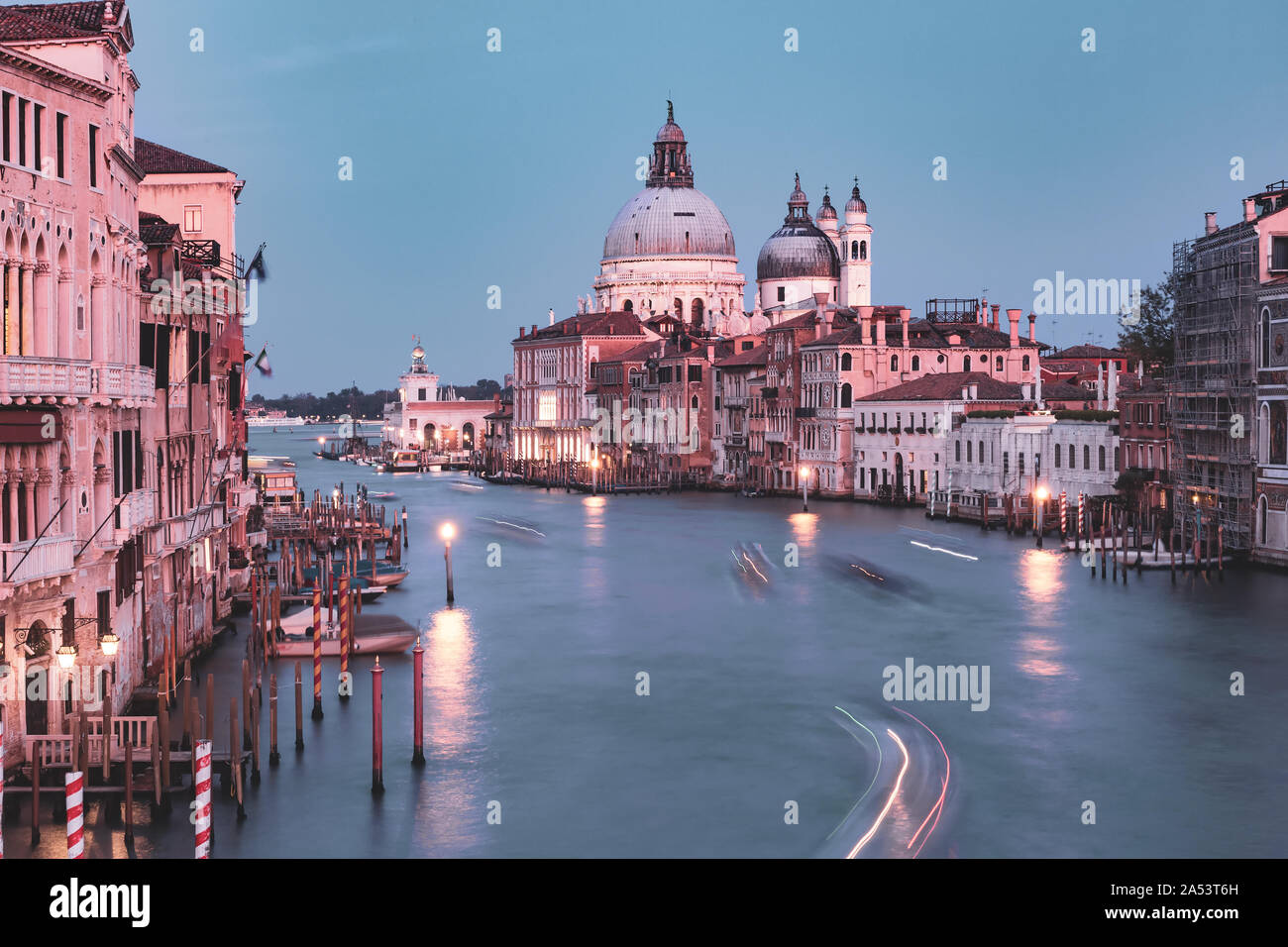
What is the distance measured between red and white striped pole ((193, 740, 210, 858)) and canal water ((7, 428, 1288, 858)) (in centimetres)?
60

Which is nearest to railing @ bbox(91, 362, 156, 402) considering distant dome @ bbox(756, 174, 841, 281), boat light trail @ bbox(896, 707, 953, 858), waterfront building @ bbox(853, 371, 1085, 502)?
boat light trail @ bbox(896, 707, 953, 858)

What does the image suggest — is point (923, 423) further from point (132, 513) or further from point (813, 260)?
point (132, 513)

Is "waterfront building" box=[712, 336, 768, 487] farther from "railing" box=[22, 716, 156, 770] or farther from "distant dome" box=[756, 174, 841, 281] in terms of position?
"railing" box=[22, 716, 156, 770]

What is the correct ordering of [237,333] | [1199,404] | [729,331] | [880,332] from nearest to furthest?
[237,333] → [1199,404] → [880,332] → [729,331]

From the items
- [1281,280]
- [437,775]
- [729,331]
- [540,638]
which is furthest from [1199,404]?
[729,331]

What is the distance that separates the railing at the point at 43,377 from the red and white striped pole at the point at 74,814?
3272mm

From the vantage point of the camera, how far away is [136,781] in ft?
49.9

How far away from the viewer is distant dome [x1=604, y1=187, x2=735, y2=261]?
99.7 metres

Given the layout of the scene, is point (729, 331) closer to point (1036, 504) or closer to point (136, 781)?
point (1036, 504)

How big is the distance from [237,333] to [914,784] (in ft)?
42.6

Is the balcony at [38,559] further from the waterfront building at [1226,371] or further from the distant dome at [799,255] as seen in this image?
the distant dome at [799,255]

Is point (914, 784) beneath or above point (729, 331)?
beneath
